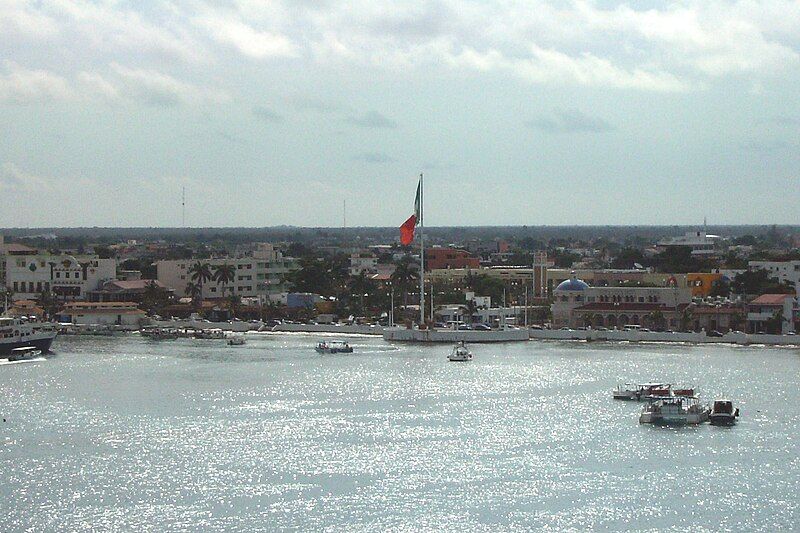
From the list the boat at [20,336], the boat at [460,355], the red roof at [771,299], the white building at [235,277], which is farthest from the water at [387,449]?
the white building at [235,277]

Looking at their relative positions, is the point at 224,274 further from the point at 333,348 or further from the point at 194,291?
the point at 333,348

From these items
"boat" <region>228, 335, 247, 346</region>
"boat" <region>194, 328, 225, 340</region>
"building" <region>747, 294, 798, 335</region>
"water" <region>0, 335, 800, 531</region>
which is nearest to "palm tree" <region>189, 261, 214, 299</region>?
"boat" <region>194, 328, 225, 340</region>

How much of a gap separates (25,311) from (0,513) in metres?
45.7

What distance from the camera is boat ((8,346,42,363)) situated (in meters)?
54.5

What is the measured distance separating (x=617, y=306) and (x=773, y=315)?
7888 mm

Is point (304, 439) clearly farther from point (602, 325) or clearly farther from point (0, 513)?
point (602, 325)

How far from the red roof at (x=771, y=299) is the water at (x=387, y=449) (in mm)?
13122

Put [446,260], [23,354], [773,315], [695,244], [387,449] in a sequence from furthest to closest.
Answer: [695,244], [446,260], [773,315], [23,354], [387,449]

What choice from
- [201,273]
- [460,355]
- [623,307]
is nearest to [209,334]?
[201,273]

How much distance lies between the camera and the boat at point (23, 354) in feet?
179

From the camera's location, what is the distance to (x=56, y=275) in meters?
80.8

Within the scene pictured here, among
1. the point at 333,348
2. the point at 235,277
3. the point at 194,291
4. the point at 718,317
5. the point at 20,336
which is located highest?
the point at 235,277

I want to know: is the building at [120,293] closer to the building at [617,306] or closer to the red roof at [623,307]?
the building at [617,306]

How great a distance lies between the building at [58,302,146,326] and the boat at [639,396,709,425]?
130 ft
